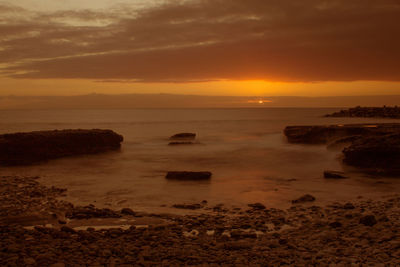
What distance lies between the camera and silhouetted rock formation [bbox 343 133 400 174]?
16.0 meters

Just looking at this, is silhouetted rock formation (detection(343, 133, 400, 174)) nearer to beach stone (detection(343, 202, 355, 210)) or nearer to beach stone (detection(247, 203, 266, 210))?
beach stone (detection(343, 202, 355, 210))

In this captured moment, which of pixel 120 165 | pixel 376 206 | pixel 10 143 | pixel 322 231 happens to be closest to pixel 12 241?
pixel 322 231

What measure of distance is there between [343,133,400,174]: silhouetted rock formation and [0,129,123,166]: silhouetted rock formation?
47.3ft

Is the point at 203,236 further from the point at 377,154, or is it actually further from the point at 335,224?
the point at 377,154

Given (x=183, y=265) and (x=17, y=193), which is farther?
(x=17, y=193)

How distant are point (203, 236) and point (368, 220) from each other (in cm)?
334

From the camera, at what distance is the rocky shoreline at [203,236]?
5.99 m

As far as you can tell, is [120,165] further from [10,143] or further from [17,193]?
[17,193]

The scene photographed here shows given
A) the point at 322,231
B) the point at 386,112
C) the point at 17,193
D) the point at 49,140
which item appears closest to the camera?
the point at 322,231

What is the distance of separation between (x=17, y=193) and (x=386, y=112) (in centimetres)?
7890

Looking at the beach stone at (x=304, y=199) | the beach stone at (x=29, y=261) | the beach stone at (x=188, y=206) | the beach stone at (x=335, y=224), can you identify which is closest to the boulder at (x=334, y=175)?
the beach stone at (x=304, y=199)

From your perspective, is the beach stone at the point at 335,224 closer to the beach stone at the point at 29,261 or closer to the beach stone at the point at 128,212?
the beach stone at the point at 128,212

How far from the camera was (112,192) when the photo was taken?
12.5 meters

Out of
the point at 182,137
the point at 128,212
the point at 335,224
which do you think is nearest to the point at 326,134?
the point at 182,137
